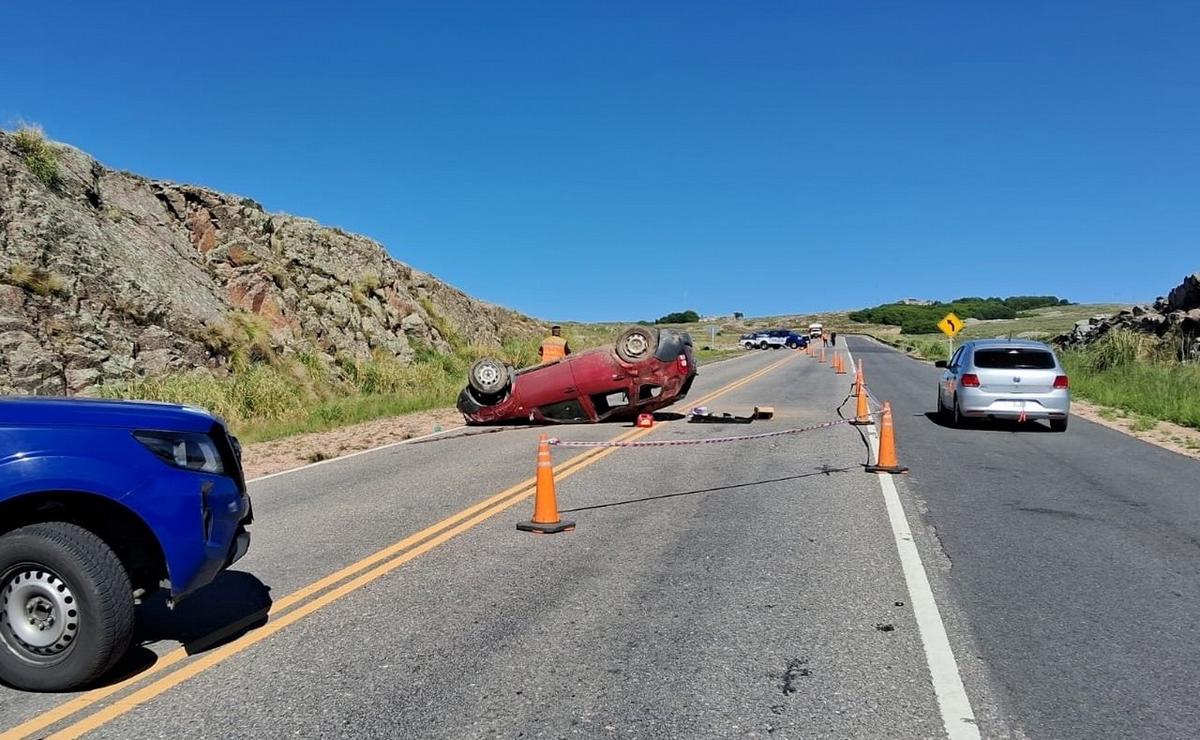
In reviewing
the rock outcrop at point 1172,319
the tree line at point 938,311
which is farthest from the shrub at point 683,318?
the rock outcrop at point 1172,319

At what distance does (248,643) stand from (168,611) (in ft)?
3.35

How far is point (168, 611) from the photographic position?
18.7 ft

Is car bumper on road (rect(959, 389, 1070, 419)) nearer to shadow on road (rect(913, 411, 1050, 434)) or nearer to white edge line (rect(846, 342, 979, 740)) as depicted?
shadow on road (rect(913, 411, 1050, 434))

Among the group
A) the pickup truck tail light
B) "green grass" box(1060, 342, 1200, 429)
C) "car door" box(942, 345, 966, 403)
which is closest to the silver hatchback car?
"car door" box(942, 345, 966, 403)

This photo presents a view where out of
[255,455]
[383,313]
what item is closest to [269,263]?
[383,313]

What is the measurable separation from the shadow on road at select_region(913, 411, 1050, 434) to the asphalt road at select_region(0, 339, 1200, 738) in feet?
20.5

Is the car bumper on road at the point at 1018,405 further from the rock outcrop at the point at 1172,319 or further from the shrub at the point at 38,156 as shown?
the shrub at the point at 38,156

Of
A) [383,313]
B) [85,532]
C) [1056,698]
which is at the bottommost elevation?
[1056,698]

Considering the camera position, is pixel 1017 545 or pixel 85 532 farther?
pixel 1017 545

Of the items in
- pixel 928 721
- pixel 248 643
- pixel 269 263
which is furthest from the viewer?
pixel 269 263

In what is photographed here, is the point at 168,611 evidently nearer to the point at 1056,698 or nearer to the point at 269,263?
the point at 1056,698

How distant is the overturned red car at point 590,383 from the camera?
1592 centimetres

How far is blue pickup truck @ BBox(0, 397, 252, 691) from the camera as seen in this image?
4.18 m

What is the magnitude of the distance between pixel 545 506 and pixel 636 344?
8.44 m
